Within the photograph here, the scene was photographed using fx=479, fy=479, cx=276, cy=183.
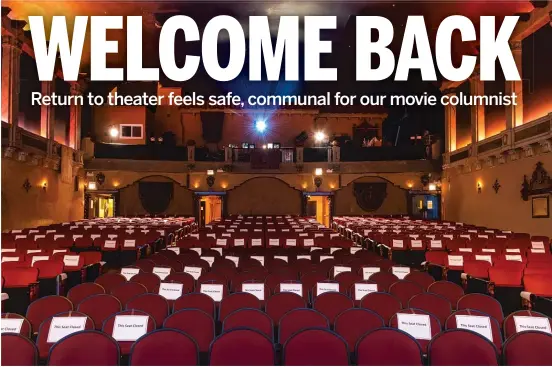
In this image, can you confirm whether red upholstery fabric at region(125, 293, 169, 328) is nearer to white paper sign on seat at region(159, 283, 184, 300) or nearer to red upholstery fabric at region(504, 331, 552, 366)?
white paper sign on seat at region(159, 283, 184, 300)

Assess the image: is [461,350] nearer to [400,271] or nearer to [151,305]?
[151,305]

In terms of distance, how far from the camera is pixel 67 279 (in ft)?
24.9

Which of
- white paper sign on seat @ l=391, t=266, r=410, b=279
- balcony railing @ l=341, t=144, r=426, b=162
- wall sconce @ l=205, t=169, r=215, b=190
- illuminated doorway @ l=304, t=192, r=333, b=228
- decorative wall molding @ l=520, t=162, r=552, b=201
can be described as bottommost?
white paper sign on seat @ l=391, t=266, r=410, b=279

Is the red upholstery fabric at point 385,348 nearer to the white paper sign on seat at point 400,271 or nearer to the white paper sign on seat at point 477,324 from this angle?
the white paper sign on seat at point 477,324

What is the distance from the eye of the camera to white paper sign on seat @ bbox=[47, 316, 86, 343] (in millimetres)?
4105

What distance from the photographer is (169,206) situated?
1030 inches

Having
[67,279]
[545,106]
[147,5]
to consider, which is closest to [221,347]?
[67,279]

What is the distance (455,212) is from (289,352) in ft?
62.0

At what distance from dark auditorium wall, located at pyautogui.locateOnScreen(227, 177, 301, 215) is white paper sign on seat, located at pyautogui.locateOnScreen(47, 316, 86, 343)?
22.2 meters

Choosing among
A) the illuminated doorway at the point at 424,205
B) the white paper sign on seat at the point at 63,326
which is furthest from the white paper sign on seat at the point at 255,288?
the illuminated doorway at the point at 424,205

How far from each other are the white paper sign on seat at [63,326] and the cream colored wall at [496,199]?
499 inches

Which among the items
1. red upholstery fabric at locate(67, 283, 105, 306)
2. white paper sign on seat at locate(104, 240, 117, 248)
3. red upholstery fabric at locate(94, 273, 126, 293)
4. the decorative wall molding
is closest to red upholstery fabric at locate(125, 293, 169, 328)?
red upholstery fabric at locate(67, 283, 105, 306)

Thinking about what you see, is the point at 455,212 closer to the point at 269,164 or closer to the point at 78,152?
the point at 269,164

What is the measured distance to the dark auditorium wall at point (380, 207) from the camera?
26047mm
